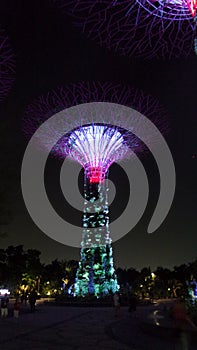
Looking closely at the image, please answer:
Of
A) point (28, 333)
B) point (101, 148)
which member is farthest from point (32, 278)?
point (28, 333)

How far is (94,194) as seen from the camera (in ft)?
147

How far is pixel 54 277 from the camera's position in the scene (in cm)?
9550

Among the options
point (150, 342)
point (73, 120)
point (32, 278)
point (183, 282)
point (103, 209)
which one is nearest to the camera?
point (150, 342)

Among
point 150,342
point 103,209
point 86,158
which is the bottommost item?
point 150,342

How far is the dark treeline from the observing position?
69.0 meters

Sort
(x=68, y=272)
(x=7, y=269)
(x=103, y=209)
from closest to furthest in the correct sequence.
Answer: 1. (x=103, y=209)
2. (x=7, y=269)
3. (x=68, y=272)

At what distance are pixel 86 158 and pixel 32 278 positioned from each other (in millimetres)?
49134

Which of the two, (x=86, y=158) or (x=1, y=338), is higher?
(x=86, y=158)

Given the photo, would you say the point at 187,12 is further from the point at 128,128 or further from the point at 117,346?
the point at 128,128

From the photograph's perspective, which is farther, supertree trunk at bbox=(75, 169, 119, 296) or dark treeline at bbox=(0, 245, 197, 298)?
dark treeline at bbox=(0, 245, 197, 298)

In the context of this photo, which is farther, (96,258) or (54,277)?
(54,277)

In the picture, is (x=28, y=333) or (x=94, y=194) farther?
(x=94, y=194)

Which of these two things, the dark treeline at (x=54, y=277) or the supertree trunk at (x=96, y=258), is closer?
the supertree trunk at (x=96, y=258)

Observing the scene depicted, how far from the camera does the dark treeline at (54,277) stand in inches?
2717
